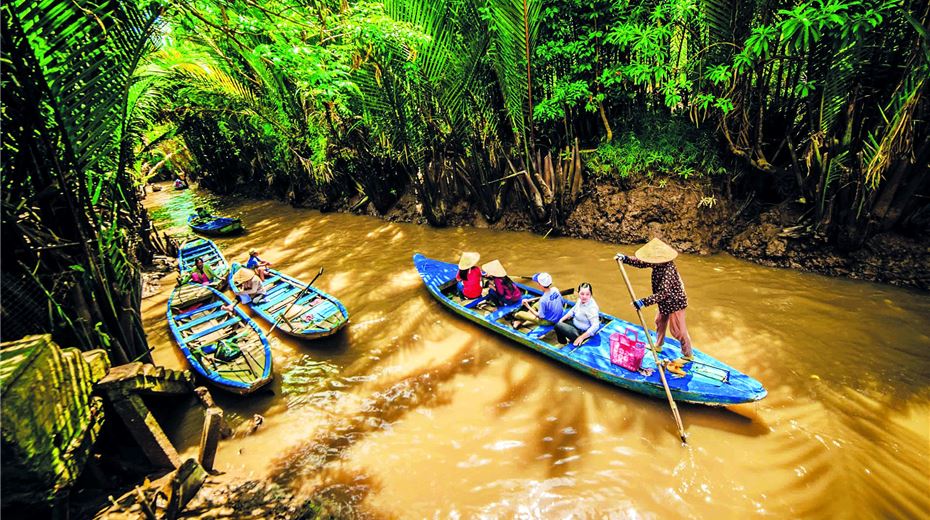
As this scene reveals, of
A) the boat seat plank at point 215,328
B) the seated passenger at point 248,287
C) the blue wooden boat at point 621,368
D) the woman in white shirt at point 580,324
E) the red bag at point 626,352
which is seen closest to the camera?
the blue wooden boat at point 621,368

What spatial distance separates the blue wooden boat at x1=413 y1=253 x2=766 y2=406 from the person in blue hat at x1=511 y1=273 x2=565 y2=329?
0.13 metres

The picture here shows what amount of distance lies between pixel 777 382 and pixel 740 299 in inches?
73.8

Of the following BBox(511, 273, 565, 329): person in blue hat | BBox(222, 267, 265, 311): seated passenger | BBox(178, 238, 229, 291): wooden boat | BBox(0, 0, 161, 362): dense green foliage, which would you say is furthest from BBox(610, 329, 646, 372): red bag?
BBox(178, 238, 229, 291): wooden boat

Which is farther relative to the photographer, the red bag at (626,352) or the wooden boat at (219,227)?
the wooden boat at (219,227)

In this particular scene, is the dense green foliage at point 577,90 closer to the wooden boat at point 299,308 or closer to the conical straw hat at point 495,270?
the conical straw hat at point 495,270

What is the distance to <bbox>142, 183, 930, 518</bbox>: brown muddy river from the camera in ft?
10.8

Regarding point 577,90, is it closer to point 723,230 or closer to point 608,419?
point 723,230

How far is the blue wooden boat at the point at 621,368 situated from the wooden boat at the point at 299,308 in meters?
2.05

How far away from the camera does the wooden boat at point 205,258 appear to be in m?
8.46

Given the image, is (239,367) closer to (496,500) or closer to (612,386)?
(496,500)

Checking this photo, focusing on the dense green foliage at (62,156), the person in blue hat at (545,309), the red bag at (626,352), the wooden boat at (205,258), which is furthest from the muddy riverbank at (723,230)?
the dense green foliage at (62,156)

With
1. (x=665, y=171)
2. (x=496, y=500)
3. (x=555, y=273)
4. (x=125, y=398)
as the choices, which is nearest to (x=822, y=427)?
(x=496, y=500)

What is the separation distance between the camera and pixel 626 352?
4332mm

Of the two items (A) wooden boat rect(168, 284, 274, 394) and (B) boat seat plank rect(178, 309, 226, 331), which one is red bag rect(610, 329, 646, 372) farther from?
(B) boat seat plank rect(178, 309, 226, 331)
